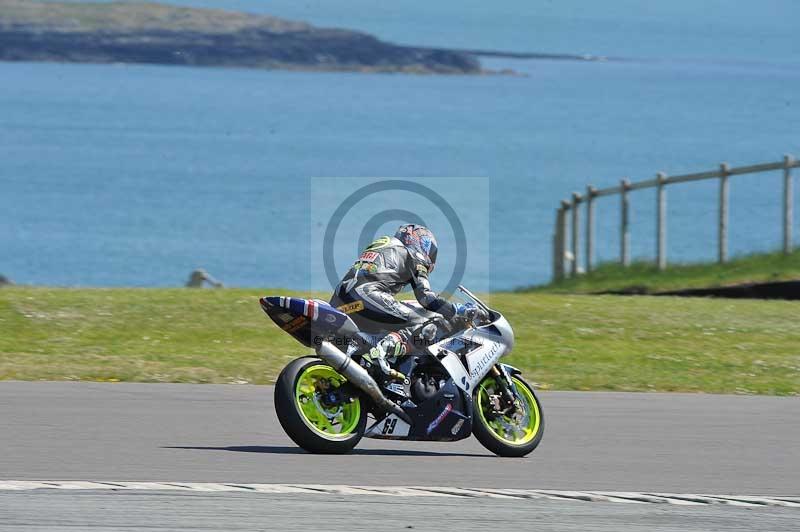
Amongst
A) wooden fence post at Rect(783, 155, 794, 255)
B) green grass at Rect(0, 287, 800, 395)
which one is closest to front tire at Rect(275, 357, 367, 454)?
green grass at Rect(0, 287, 800, 395)

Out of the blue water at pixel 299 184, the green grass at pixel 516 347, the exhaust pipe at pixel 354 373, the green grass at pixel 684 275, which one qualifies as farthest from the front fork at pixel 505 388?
the blue water at pixel 299 184

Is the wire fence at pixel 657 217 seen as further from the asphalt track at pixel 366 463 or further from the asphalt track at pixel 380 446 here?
the asphalt track at pixel 380 446

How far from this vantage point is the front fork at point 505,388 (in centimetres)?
981

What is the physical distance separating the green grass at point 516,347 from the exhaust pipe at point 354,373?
376cm

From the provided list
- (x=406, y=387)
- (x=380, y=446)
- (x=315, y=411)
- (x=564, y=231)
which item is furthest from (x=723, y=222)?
(x=315, y=411)

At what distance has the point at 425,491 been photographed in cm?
831

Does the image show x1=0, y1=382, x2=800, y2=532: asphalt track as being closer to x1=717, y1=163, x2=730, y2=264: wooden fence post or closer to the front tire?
the front tire

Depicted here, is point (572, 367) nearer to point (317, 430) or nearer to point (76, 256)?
point (317, 430)

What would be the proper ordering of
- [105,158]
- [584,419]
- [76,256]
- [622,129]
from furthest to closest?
[622,129], [105,158], [76,256], [584,419]

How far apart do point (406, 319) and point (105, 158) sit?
129 meters

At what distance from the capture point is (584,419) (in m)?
11.1

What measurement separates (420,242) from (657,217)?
60.5ft

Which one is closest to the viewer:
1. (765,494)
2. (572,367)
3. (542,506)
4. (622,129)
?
(542,506)

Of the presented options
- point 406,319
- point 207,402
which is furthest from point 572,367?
point 406,319
